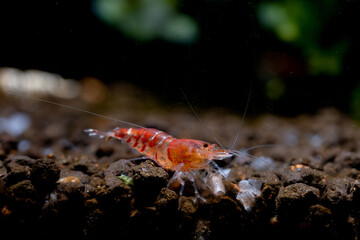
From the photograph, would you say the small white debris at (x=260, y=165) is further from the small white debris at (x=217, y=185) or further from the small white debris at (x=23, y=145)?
the small white debris at (x=23, y=145)

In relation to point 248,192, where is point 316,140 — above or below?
above

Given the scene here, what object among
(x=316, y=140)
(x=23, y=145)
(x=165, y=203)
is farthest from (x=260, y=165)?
(x=23, y=145)

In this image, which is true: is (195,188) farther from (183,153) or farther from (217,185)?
(183,153)

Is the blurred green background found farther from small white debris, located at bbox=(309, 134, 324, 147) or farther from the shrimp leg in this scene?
the shrimp leg

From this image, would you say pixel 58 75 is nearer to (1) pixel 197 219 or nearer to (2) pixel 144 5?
(2) pixel 144 5

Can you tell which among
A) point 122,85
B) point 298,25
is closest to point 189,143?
point 122,85

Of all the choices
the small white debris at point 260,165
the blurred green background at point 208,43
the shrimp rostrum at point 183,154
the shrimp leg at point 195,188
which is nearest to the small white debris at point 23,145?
the blurred green background at point 208,43
